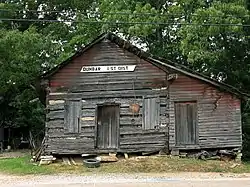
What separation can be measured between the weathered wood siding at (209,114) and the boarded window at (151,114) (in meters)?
0.60

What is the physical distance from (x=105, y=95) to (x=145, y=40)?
42.4ft

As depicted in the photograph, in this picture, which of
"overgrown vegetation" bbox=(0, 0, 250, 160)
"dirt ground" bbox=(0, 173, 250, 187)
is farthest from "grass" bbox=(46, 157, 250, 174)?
"overgrown vegetation" bbox=(0, 0, 250, 160)

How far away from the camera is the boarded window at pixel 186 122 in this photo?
66.3 feet

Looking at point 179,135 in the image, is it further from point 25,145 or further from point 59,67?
point 25,145

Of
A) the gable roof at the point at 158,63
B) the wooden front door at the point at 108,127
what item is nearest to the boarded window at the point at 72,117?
the wooden front door at the point at 108,127

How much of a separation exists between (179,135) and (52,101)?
603 cm

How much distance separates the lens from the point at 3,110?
35.7 metres

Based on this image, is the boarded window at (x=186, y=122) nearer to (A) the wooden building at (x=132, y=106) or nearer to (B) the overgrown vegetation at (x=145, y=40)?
(A) the wooden building at (x=132, y=106)

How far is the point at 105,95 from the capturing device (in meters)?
20.5

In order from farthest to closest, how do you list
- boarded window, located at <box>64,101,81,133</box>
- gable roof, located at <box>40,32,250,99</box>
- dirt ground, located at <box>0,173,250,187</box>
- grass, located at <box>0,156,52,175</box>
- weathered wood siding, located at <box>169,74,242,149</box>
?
boarded window, located at <box>64,101,81,133</box>
weathered wood siding, located at <box>169,74,242,149</box>
gable roof, located at <box>40,32,250,99</box>
grass, located at <box>0,156,52,175</box>
dirt ground, located at <box>0,173,250,187</box>

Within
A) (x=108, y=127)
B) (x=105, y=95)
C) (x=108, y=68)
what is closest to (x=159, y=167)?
(x=108, y=127)

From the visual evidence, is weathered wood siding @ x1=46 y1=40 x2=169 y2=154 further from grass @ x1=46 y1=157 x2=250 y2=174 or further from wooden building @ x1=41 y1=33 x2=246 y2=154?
grass @ x1=46 y1=157 x2=250 y2=174

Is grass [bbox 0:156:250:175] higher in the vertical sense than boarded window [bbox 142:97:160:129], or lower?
lower

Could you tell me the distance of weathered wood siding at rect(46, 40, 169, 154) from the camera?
2022 cm
